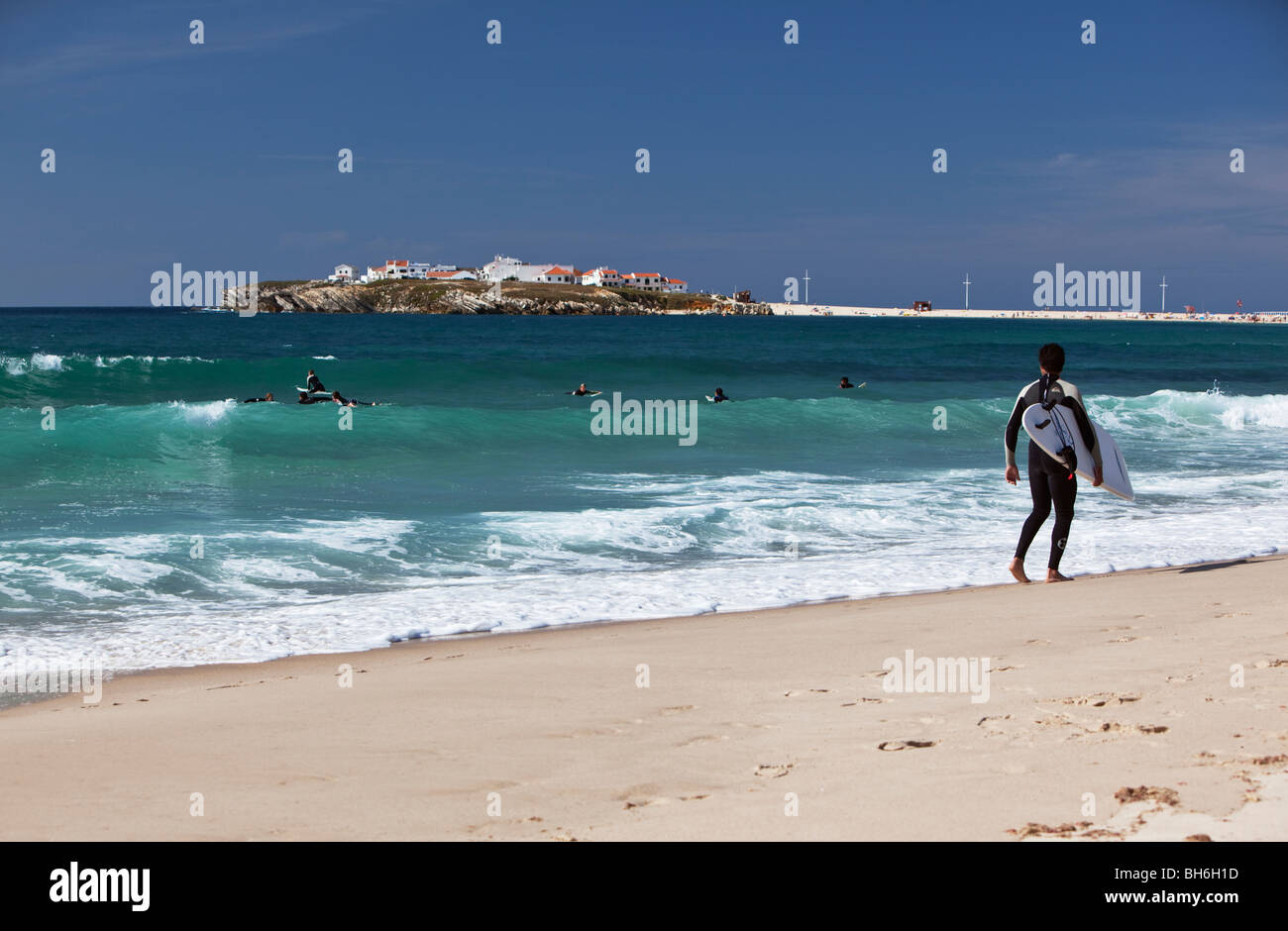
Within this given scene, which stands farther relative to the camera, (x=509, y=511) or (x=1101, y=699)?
(x=509, y=511)

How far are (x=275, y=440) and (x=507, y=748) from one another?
57.0 ft

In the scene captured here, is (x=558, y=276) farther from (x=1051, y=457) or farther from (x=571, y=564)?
(x=1051, y=457)

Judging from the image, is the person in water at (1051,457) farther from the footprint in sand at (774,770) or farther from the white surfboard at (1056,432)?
the footprint in sand at (774,770)

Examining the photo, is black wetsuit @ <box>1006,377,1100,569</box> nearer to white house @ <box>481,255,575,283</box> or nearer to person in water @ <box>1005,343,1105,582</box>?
person in water @ <box>1005,343,1105,582</box>

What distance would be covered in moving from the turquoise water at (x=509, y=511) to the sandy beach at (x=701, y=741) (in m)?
1.48

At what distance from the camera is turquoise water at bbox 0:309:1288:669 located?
8203 mm

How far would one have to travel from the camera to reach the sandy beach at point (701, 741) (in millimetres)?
3436

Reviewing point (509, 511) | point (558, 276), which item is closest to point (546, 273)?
point (558, 276)

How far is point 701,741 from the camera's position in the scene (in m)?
4.45

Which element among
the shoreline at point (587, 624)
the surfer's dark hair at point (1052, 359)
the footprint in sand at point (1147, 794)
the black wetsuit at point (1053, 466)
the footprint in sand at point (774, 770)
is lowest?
the shoreline at point (587, 624)

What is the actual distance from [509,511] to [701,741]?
28.4 feet

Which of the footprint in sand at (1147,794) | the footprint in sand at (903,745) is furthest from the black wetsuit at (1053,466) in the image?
the footprint in sand at (1147,794)

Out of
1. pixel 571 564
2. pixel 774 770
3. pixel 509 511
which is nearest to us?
pixel 774 770

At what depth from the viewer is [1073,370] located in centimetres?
5256
